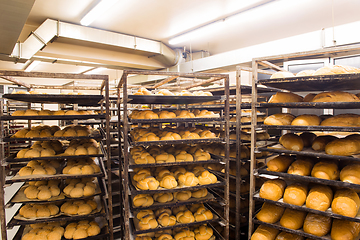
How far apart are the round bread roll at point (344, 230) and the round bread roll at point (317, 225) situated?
46mm

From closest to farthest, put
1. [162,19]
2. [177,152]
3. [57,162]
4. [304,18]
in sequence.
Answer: [177,152], [57,162], [304,18], [162,19]

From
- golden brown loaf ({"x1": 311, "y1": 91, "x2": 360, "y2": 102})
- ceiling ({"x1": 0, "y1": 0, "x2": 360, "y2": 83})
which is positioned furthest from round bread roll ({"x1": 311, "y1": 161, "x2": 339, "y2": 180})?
ceiling ({"x1": 0, "y1": 0, "x2": 360, "y2": 83})

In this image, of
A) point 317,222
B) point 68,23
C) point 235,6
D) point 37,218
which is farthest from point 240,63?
point 37,218

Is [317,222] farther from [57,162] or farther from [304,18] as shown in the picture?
[304,18]

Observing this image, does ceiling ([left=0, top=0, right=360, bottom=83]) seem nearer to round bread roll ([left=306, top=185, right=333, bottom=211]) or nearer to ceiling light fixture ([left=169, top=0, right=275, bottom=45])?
ceiling light fixture ([left=169, top=0, right=275, bottom=45])

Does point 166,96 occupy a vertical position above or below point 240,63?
below

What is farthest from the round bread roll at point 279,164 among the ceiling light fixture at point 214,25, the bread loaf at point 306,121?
the ceiling light fixture at point 214,25

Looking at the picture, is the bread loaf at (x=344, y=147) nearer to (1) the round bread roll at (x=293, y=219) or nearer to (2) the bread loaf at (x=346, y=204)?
(2) the bread loaf at (x=346, y=204)

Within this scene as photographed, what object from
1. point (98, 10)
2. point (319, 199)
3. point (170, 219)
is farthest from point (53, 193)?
point (98, 10)

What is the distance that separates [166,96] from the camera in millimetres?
1922

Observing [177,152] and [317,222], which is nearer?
[317,222]

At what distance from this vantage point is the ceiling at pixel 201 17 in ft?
11.4

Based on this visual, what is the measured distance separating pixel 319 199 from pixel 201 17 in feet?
12.0

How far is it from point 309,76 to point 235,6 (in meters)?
2.55
